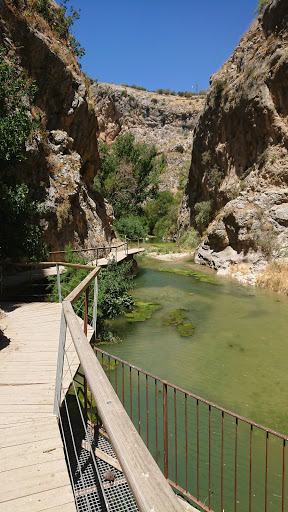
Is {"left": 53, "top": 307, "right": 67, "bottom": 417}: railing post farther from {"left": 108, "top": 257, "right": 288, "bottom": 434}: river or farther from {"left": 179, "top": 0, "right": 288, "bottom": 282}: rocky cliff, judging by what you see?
{"left": 179, "top": 0, "right": 288, "bottom": 282}: rocky cliff

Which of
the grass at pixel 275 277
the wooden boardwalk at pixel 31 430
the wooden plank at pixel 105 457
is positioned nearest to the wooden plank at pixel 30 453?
the wooden boardwalk at pixel 31 430

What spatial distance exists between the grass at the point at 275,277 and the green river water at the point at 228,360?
756mm

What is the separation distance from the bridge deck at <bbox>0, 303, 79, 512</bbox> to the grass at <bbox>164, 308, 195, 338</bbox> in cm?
553

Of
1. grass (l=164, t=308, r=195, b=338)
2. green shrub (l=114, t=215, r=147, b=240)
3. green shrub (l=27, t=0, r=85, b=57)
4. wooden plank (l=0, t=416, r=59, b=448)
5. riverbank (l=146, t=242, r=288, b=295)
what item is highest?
green shrub (l=27, t=0, r=85, b=57)

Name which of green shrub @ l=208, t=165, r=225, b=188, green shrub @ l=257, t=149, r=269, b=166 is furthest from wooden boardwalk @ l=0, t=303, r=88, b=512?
green shrub @ l=208, t=165, r=225, b=188

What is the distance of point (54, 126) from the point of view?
1616 cm

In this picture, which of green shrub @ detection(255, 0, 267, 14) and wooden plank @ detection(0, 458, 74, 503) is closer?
wooden plank @ detection(0, 458, 74, 503)

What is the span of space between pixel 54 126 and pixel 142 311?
33.2ft

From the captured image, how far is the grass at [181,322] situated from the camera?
10.6 metres

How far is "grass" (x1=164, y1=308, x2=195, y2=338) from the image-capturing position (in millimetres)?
10574

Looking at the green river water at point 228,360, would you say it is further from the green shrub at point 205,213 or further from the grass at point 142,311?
the green shrub at point 205,213

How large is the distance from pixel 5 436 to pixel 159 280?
16.1 m

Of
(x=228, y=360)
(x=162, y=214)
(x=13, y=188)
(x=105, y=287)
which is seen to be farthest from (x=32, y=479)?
(x=162, y=214)

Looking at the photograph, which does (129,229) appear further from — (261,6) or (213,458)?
(213,458)
